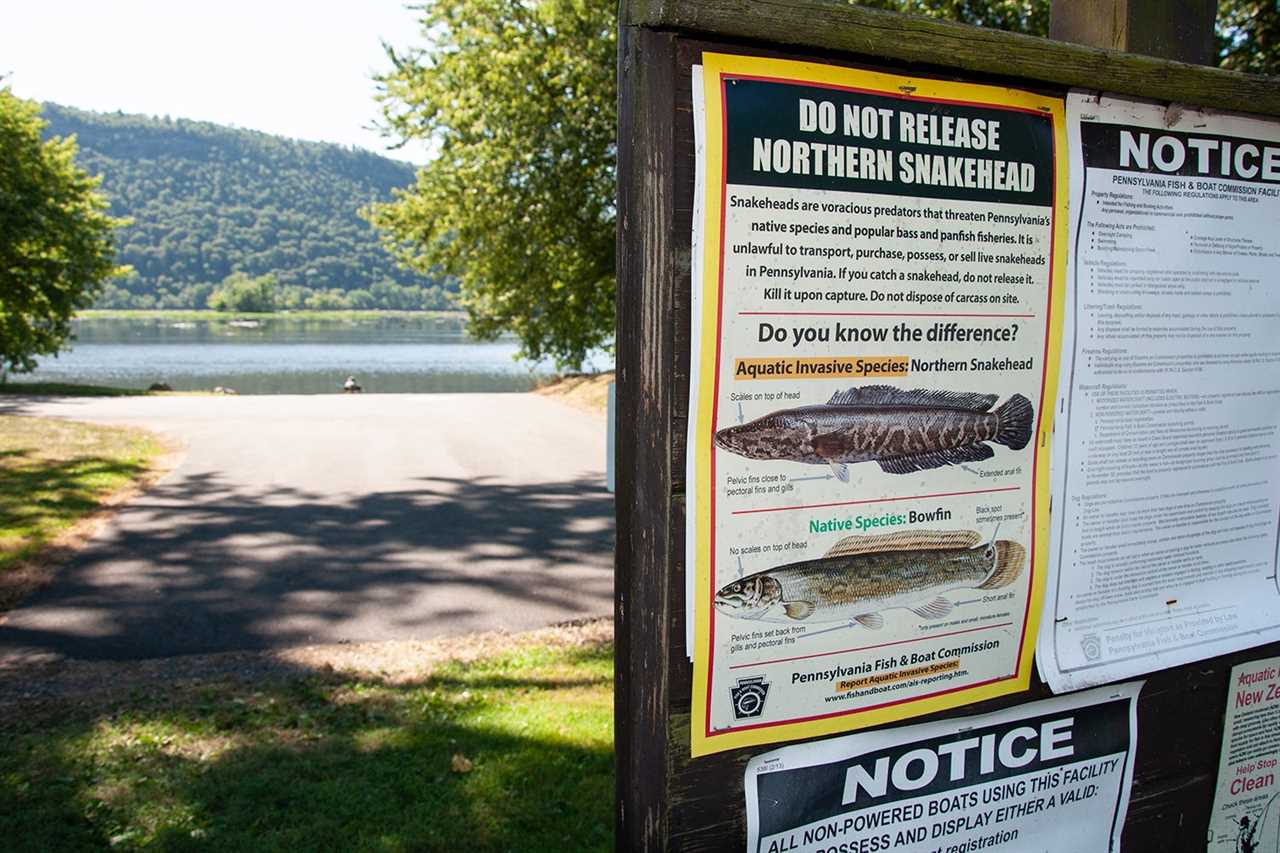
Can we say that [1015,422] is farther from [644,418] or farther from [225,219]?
[225,219]

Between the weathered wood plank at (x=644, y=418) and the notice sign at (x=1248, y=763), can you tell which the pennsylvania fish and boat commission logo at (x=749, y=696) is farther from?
the notice sign at (x=1248, y=763)

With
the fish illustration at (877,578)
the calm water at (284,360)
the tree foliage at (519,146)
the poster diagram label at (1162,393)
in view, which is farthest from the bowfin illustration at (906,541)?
the calm water at (284,360)

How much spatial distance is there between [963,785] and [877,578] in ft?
1.66

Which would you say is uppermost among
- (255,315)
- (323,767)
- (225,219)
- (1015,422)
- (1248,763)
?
(225,219)

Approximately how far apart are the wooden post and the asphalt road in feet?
16.6

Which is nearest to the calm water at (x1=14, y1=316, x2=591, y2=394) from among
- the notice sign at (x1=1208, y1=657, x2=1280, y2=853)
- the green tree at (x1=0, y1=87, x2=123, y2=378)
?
the green tree at (x1=0, y1=87, x2=123, y2=378)

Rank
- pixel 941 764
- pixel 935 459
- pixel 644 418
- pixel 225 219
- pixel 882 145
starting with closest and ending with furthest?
1. pixel 644 418
2. pixel 882 145
3. pixel 935 459
4. pixel 941 764
5. pixel 225 219

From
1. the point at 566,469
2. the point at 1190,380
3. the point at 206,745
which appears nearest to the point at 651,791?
the point at 1190,380

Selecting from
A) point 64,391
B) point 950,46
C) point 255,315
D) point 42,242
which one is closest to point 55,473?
point 950,46

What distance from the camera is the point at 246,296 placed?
15375 cm

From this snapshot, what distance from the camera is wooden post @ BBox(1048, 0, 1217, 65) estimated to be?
87.4 inches

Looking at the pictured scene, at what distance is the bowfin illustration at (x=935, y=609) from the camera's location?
6.03 ft

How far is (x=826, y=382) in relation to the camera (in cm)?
167

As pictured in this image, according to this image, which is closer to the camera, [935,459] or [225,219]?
[935,459]
